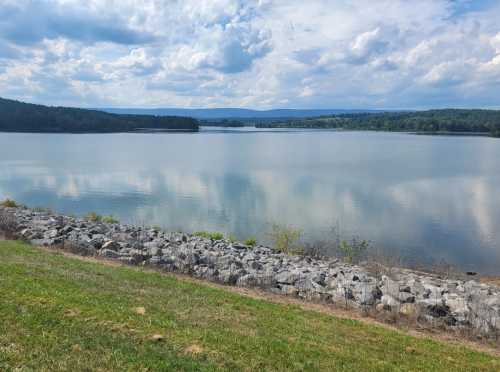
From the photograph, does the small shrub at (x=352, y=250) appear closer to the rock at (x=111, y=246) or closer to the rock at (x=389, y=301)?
the rock at (x=389, y=301)

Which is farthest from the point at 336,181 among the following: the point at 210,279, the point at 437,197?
the point at 210,279

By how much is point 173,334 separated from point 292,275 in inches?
255

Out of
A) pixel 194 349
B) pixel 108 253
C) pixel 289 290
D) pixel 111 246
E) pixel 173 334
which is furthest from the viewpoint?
pixel 111 246

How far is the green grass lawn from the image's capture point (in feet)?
19.3

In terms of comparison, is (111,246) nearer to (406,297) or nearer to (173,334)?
(173,334)

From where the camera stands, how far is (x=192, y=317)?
818 centimetres

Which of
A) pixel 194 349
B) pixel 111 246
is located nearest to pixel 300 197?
pixel 111 246

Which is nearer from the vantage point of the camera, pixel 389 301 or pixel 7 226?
pixel 389 301

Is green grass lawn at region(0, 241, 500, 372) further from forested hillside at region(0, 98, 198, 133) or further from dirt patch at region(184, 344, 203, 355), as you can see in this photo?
forested hillside at region(0, 98, 198, 133)

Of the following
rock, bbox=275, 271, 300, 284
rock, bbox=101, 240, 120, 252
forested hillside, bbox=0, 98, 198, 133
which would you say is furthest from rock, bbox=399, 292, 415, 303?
forested hillside, bbox=0, 98, 198, 133

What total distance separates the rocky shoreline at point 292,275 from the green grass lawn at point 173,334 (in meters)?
1.79

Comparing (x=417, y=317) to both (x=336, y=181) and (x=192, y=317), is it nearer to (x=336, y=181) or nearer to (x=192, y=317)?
(x=192, y=317)

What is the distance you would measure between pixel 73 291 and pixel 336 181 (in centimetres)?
3456

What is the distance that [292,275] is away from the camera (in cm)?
1296
